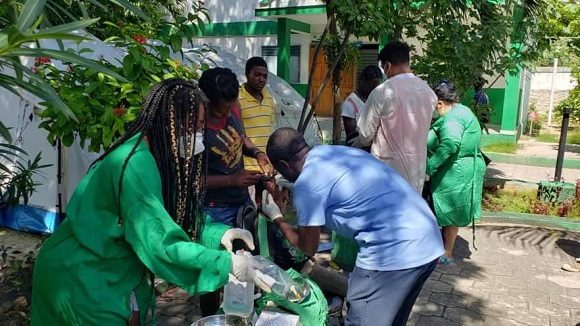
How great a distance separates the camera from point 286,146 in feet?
7.22

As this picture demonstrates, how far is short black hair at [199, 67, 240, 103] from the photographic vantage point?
2.89m

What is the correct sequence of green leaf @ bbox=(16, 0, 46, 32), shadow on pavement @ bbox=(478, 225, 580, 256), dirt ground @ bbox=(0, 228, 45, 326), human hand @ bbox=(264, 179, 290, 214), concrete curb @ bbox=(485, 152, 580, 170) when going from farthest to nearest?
1. concrete curb @ bbox=(485, 152, 580, 170)
2. shadow on pavement @ bbox=(478, 225, 580, 256)
3. dirt ground @ bbox=(0, 228, 45, 326)
4. human hand @ bbox=(264, 179, 290, 214)
5. green leaf @ bbox=(16, 0, 46, 32)

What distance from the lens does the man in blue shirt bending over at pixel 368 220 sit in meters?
2.09

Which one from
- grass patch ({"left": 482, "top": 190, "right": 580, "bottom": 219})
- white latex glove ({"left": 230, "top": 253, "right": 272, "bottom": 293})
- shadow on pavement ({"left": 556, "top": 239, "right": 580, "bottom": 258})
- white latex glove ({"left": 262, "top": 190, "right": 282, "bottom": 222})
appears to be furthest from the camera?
grass patch ({"left": 482, "top": 190, "right": 580, "bottom": 219})

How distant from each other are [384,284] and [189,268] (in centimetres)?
87

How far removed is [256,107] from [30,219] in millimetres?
2926

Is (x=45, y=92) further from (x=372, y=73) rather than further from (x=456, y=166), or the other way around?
(x=456, y=166)

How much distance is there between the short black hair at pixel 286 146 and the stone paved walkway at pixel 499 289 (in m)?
1.86

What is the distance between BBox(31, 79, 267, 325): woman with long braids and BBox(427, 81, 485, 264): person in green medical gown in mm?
2868

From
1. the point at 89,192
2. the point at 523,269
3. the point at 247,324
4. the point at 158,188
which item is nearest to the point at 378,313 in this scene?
the point at 247,324

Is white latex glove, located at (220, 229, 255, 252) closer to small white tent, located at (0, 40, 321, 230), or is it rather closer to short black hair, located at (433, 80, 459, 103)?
short black hair, located at (433, 80, 459, 103)

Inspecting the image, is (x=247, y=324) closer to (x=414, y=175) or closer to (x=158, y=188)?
(x=158, y=188)

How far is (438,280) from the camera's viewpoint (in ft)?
14.5

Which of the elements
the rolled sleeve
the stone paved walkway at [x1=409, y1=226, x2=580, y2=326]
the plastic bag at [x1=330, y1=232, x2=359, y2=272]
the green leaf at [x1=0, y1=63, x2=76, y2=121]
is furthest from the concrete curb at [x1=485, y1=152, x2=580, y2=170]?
the green leaf at [x1=0, y1=63, x2=76, y2=121]
